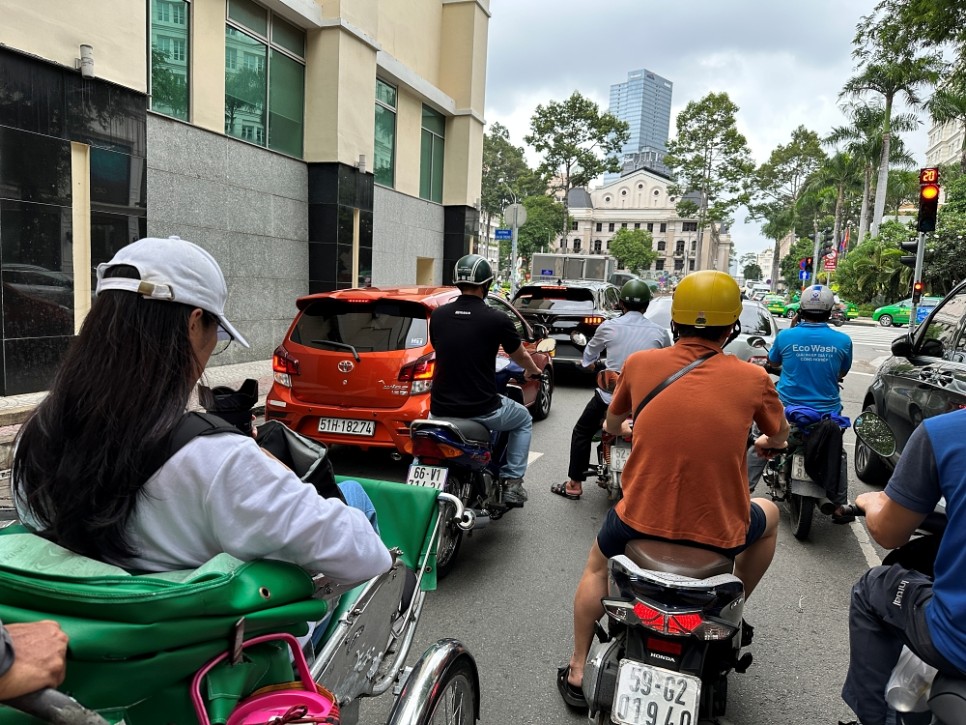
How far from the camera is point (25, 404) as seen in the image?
23.7 feet

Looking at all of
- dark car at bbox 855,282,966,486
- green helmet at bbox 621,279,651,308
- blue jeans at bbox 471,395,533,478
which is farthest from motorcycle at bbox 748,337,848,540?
blue jeans at bbox 471,395,533,478

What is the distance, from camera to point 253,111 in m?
12.3

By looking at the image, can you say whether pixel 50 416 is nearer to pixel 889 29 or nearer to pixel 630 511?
pixel 630 511

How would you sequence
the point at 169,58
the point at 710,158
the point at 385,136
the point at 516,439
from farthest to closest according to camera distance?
the point at 710,158 → the point at 385,136 → the point at 169,58 → the point at 516,439

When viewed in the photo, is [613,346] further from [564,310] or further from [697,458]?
[564,310]

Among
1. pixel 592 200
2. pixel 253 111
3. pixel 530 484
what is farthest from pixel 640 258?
pixel 530 484

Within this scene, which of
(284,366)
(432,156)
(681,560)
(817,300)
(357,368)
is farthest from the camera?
(432,156)

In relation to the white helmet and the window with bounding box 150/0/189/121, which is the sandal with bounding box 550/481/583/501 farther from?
the window with bounding box 150/0/189/121

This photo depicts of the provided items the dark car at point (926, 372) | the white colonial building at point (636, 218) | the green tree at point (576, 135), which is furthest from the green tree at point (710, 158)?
the white colonial building at point (636, 218)

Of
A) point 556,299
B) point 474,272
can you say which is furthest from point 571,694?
point 556,299

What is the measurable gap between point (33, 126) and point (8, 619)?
26.9ft

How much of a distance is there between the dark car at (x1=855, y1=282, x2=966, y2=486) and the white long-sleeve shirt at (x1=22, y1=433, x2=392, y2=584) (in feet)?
13.4

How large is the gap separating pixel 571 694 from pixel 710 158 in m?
50.2

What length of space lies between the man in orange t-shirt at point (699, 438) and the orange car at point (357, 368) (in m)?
2.79
